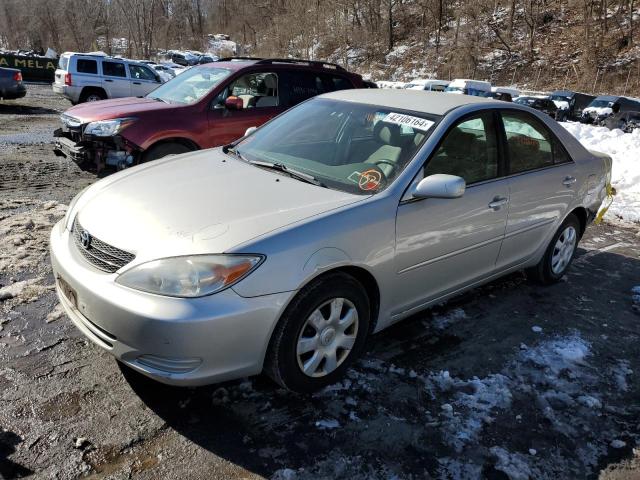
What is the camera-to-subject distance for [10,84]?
1595cm

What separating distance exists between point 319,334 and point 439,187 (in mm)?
1122

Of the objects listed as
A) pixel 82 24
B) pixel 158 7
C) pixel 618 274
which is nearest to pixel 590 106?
pixel 618 274

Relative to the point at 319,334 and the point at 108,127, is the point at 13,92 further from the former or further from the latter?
the point at 319,334

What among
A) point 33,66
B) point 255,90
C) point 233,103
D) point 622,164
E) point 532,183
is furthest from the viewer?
point 33,66

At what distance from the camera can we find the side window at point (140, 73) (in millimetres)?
17891

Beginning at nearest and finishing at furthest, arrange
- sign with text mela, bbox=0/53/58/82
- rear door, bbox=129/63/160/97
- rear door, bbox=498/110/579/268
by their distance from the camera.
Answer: rear door, bbox=498/110/579/268 → rear door, bbox=129/63/160/97 → sign with text mela, bbox=0/53/58/82

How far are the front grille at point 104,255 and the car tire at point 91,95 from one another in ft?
52.4

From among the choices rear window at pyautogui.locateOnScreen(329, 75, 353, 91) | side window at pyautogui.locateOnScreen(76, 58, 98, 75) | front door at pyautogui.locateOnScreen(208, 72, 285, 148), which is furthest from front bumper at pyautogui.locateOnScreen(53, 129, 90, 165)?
side window at pyautogui.locateOnScreen(76, 58, 98, 75)

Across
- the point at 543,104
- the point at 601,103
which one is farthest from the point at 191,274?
the point at 601,103

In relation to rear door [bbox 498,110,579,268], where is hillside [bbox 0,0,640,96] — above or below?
above

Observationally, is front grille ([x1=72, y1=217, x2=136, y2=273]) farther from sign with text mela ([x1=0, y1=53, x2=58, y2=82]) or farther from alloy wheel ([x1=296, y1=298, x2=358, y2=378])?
sign with text mela ([x1=0, y1=53, x2=58, y2=82])

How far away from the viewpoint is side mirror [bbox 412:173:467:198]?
3.12 metres

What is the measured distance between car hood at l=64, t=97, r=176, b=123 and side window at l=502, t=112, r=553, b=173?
4.06m

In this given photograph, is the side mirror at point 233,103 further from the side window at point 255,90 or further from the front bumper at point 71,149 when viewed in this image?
the front bumper at point 71,149
